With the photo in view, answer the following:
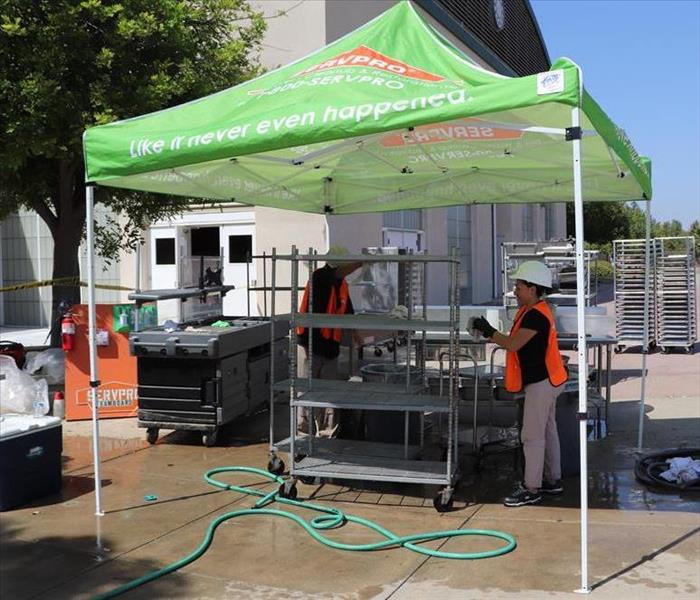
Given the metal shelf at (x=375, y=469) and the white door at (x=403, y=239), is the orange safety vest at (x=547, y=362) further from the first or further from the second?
the white door at (x=403, y=239)

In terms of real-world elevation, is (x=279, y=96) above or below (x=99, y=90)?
below

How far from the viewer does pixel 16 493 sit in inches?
227

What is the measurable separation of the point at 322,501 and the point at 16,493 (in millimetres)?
2375

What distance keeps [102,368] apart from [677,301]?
11.0m

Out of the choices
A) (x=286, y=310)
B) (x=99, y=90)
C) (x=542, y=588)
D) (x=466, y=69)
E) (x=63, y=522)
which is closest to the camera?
(x=542, y=588)

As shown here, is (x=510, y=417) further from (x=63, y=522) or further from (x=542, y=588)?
(x=63, y=522)

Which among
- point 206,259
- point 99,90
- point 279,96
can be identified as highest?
point 99,90

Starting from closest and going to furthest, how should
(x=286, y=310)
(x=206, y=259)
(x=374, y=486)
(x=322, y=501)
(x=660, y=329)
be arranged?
1. (x=322, y=501)
2. (x=374, y=486)
3. (x=206, y=259)
4. (x=286, y=310)
5. (x=660, y=329)

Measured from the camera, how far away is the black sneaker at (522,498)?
18.7 feet

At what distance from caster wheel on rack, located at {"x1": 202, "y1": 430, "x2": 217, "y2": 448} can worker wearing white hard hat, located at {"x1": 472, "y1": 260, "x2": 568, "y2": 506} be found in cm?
321

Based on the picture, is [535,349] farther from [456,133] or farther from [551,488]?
[456,133]

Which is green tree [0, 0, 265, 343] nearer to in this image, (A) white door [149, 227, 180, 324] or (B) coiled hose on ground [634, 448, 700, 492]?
(A) white door [149, 227, 180, 324]

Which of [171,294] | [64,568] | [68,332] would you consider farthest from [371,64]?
[68,332]

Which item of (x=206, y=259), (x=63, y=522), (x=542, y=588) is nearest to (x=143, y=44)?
(x=206, y=259)
